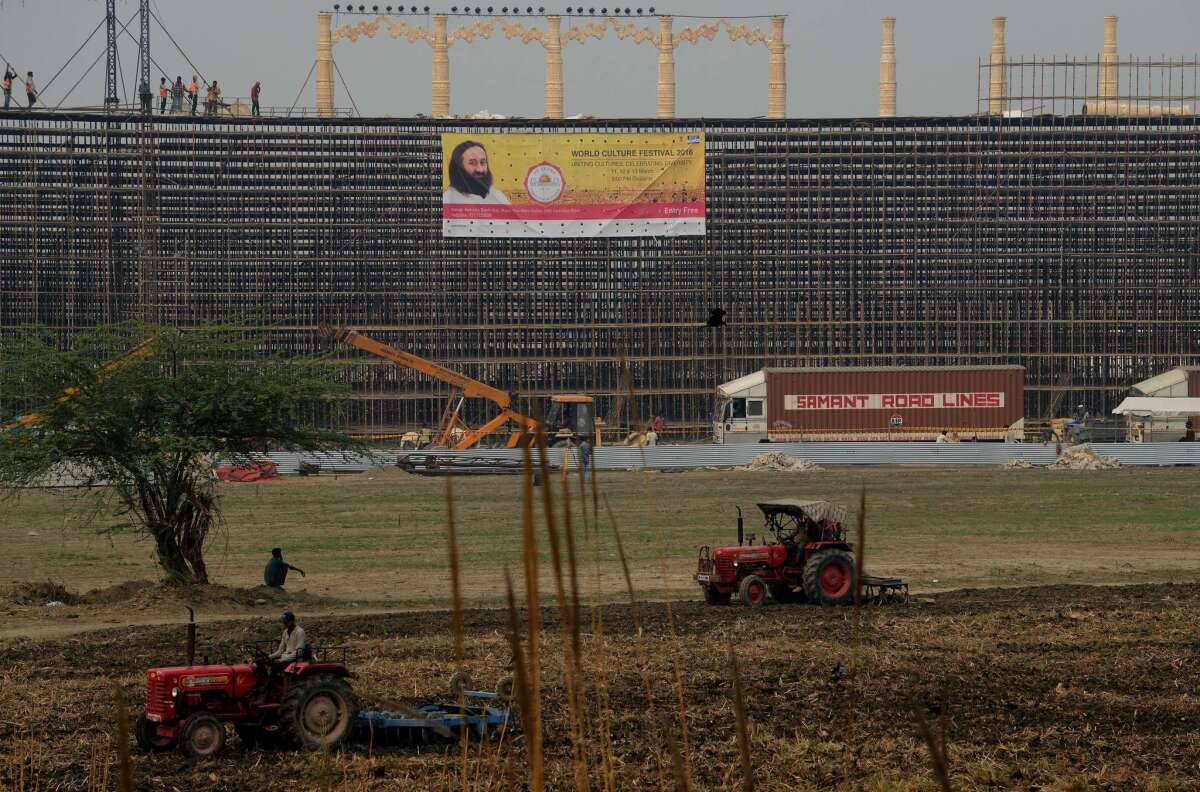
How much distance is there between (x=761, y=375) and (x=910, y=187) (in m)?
24.8

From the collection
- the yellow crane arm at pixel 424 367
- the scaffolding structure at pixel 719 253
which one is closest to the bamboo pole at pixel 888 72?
the scaffolding structure at pixel 719 253

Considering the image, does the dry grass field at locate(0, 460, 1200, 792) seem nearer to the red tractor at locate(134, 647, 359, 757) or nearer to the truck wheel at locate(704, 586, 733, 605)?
the red tractor at locate(134, 647, 359, 757)

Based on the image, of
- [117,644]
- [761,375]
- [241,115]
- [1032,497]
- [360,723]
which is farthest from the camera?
[241,115]

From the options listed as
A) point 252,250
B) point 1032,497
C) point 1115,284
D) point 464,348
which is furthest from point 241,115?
point 1032,497

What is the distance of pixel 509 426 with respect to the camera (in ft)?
262

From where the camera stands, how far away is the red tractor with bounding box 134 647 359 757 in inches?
539

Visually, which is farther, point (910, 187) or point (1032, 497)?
point (910, 187)

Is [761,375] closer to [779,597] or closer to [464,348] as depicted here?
[464,348]

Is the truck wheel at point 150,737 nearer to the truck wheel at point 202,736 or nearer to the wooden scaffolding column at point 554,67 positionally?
the truck wheel at point 202,736

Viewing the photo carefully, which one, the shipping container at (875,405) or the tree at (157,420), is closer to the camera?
the tree at (157,420)

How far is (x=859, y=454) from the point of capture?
211 ft

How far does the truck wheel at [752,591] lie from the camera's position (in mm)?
23750

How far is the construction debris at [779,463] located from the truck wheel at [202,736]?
156 ft

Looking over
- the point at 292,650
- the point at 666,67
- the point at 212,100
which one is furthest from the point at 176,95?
the point at 292,650
